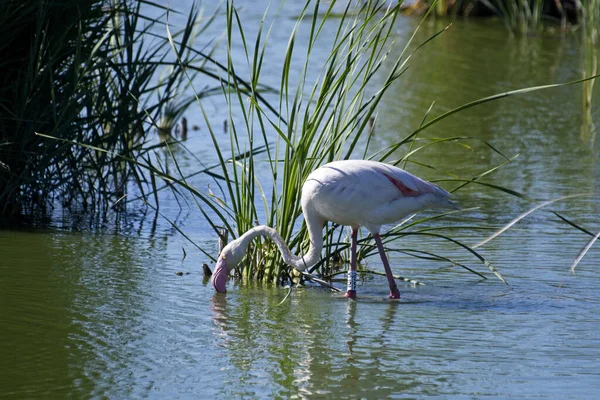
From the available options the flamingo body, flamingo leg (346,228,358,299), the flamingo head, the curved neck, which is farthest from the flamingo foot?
the flamingo head

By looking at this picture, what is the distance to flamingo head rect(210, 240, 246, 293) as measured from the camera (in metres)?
5.57

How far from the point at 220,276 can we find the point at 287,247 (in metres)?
0.40

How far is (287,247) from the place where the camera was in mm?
5613

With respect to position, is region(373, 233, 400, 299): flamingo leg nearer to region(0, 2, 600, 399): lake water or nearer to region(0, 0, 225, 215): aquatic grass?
region(0, 2, 600, 399): lake water

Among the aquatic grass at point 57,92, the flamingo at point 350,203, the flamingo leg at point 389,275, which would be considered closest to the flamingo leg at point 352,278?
the flamingo at point 350,203

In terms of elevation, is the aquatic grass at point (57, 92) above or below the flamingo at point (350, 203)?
above

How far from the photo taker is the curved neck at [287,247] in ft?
18.1

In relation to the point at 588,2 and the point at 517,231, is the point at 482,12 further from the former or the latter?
the point at 517,231

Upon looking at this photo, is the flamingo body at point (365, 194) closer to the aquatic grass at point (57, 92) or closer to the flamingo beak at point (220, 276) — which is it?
the flamingo beak at point (220, 276)

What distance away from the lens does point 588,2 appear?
12.3 m

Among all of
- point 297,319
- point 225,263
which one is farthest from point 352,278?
point 225,263

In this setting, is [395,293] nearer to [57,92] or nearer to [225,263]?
[225,263]

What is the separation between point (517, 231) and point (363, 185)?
Result: 1995mm

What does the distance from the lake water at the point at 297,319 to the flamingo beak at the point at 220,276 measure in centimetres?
9
